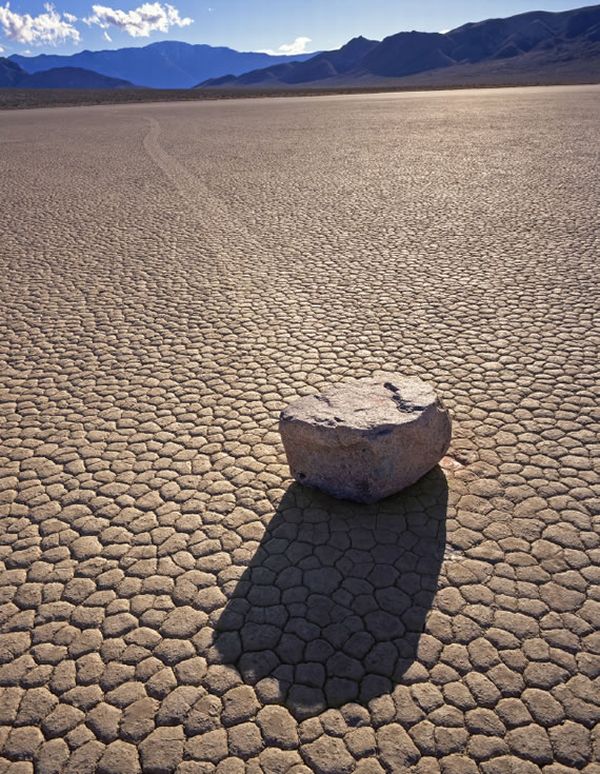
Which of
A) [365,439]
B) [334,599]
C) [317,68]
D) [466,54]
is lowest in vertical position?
[334,599]

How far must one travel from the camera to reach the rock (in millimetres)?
3496

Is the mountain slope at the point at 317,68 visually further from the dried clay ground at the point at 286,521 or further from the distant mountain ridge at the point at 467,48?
the dried clay ground at the point at 286,521

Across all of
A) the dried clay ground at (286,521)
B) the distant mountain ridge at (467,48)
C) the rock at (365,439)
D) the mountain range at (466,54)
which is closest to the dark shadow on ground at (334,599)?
the dried clay ground at (286,521)

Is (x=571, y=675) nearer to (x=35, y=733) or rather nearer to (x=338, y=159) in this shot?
(x=35, y=733)

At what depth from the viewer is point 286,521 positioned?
3570 mm

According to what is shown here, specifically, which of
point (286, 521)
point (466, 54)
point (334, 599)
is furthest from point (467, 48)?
point (334, 599)

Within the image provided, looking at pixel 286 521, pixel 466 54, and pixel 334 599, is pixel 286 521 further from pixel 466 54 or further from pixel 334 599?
pixel 466 54

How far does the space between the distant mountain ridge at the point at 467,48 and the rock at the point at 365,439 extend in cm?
12952

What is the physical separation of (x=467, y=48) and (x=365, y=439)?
17300 centimetres

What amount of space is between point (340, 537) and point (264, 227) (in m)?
7.49

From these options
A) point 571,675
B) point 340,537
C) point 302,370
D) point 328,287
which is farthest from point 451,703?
point 328,287

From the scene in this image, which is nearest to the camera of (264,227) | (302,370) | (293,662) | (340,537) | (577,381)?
(293,662)

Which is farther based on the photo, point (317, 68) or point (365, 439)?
point (317, 68)

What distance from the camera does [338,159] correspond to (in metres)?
15.8
